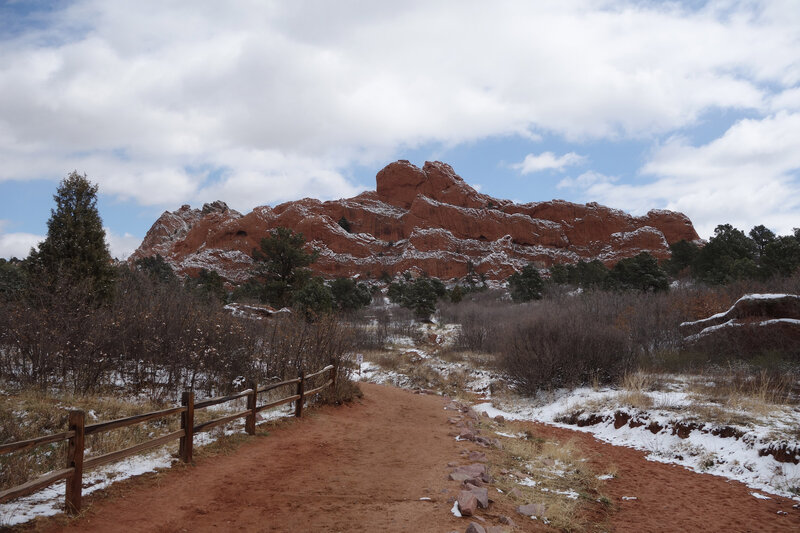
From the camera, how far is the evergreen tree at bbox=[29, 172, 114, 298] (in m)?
14.9

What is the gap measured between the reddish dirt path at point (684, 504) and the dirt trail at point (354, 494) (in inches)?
0.6

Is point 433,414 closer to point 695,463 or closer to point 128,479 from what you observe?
point 695,463

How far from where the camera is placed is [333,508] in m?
5.59

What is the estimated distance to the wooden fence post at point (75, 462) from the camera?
4848mm

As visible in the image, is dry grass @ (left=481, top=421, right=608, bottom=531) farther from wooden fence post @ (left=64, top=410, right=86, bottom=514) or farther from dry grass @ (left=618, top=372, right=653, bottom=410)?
wooden fence post @ (left=64, top=410, right=86, bottom=514)

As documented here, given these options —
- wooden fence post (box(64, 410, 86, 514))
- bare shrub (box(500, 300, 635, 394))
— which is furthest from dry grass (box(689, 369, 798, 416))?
wooden fence post (box(64, 410, 86, 514))

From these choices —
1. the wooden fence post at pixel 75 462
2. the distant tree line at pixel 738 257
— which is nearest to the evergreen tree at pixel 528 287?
the distant tree line at pixel 738 257

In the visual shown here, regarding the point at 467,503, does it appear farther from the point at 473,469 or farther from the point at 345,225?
the point at 345,225

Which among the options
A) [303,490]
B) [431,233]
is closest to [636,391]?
[303,490]

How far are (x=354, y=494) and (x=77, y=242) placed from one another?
1392 cm

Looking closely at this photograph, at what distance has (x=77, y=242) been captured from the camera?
15320 millimetres

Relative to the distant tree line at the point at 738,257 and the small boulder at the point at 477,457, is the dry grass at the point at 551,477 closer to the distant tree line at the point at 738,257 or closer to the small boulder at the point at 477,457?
the small boulder at the point at 477,457

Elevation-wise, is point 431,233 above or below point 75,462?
above

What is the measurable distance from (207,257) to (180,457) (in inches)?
3969
